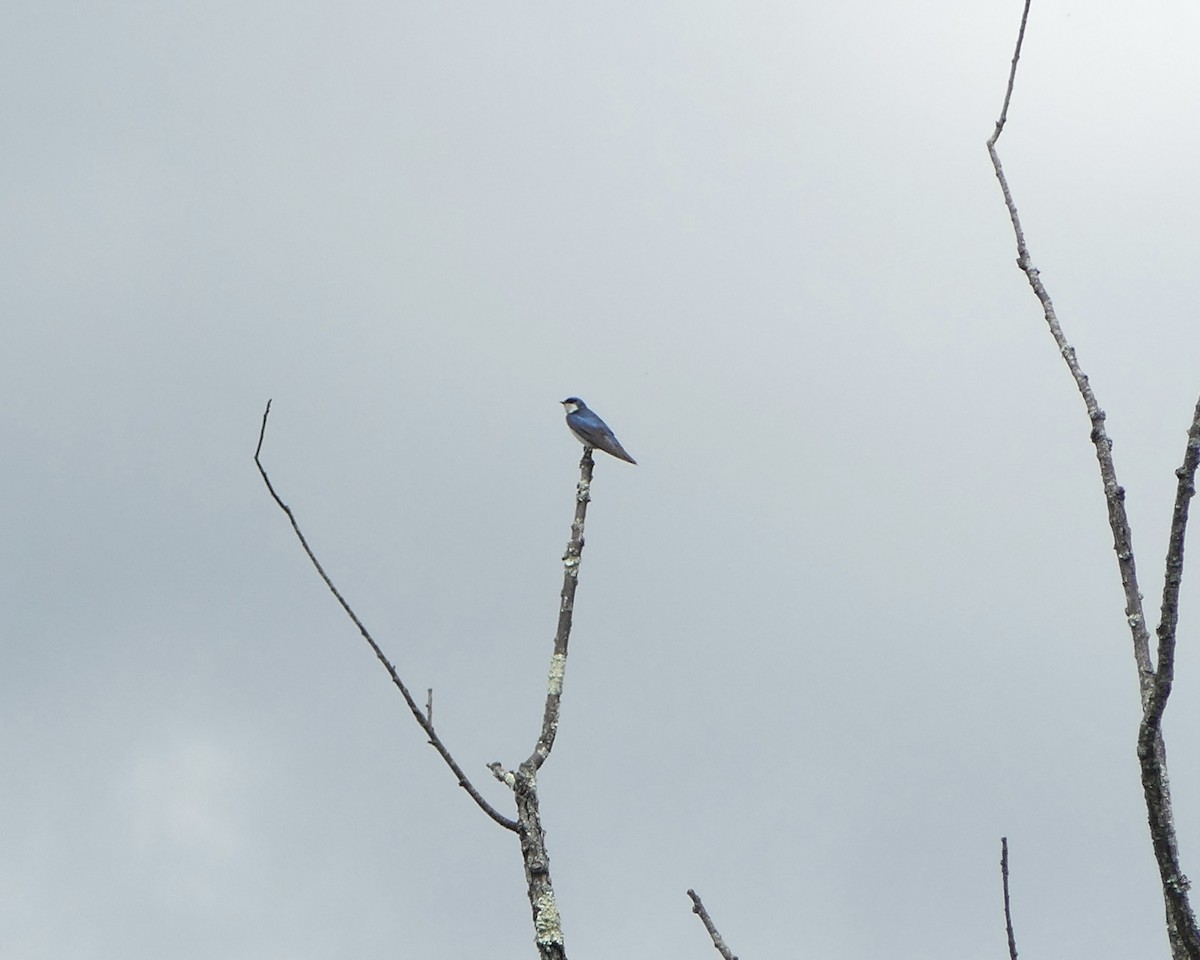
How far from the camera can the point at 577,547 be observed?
8.21 m

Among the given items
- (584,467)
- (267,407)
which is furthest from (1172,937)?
(584,467)

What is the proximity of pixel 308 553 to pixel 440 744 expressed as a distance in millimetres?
1059

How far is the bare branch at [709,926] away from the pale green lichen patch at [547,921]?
0.60m

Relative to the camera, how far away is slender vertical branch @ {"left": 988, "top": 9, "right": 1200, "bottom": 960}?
181 inches

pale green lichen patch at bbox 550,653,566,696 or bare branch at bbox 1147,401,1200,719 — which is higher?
pale green lichen patch at bbox 550,653,566,696

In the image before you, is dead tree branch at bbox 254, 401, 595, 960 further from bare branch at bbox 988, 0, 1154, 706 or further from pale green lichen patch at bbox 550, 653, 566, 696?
bare branch at bbox 988, 0, 1154, 706

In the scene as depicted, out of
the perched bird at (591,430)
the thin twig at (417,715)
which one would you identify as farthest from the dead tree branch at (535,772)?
the perched bird at (591,430)

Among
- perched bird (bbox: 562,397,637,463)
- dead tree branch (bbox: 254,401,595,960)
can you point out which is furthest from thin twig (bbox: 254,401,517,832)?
perched bird (bbox: 562,397,637,463)

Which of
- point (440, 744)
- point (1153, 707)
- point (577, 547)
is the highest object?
point (577, 547)

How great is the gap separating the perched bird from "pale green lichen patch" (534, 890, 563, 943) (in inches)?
787

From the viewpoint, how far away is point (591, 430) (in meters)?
27.3

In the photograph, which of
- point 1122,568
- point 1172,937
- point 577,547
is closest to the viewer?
point 1172,937

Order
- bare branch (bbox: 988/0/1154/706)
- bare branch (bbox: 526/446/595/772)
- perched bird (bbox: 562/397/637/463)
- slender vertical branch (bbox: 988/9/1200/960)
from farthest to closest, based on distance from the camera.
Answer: perched bird (bbox: 562/397/637/463) < bare branch (bbox: 526/446/595/772) < bare branch (bbox: 988/0/1154/706) < slender vertical branch (bbox: 988/9/1200/960)

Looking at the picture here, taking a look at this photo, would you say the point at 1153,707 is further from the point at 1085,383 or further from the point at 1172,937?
the point at 1085,383
